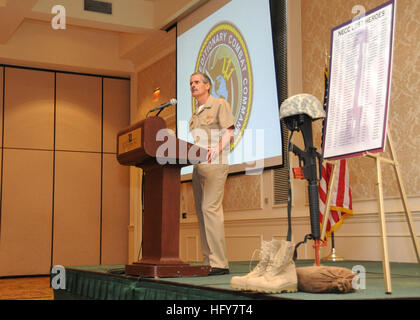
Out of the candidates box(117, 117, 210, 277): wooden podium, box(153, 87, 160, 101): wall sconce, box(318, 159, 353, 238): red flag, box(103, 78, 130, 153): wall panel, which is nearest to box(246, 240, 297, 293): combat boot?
box(117, 117, 210, 277): wooden podium

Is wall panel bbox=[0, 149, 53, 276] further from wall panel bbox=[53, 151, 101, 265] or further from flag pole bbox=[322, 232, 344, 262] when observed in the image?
flag pole bbox=[322, 232, 344, 262]

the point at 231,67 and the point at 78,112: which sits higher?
the point at 78,112

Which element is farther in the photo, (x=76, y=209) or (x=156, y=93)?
(x=76, y=209)

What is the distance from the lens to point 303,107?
257cm

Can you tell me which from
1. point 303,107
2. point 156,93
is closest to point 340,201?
point 303,107

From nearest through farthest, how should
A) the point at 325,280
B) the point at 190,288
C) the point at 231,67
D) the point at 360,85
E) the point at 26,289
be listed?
the point at 325,280 → the point at 190,288 → the point at 360,85 → the point at 231,67 → the point at 26,289

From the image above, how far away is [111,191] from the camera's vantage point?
896 centimetres

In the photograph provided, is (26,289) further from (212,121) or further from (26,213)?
(212,121)

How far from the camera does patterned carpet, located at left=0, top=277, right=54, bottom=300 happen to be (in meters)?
5.67

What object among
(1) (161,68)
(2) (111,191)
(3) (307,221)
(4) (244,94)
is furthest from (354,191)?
(2) (111,191)

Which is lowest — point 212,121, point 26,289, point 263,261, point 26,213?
point 26,289

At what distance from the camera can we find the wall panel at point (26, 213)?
816 centimetres

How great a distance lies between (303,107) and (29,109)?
22.2 feet

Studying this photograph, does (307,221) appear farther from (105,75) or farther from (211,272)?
(105,75)
